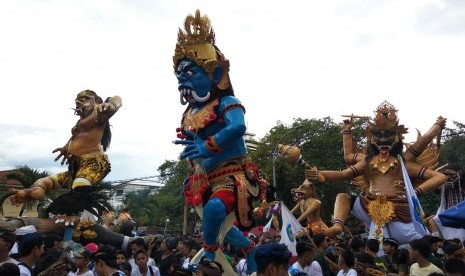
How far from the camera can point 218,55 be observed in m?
6.64

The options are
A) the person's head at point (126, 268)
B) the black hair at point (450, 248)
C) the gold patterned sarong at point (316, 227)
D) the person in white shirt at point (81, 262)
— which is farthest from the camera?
the gold patterned sarong at point (316, 227)

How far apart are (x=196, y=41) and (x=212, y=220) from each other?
7.01 ft

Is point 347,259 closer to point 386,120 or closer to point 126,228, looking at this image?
point 126,228

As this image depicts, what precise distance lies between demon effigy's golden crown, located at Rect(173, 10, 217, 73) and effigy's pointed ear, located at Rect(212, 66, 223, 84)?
3.9 inches

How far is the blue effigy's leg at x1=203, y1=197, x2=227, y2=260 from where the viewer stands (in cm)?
586

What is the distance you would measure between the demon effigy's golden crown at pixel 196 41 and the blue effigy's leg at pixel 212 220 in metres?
1.63

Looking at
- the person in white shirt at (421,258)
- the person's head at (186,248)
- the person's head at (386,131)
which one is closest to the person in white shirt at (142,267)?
the person's head at (186,248)

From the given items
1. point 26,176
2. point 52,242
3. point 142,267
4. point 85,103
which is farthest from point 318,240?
point 26,176

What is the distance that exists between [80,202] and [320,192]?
23.7 m

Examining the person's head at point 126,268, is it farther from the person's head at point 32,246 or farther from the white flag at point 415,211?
the white flag at point 415,211

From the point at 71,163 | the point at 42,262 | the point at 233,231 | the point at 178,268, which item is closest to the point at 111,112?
the point at 71,163

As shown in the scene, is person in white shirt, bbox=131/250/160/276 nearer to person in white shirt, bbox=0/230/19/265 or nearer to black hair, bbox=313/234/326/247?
person in white shirt, bbox=0/230/19/265

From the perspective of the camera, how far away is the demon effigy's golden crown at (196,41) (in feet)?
21.4

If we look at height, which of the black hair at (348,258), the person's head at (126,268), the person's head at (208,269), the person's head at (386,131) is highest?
the person's head at (386,131)
